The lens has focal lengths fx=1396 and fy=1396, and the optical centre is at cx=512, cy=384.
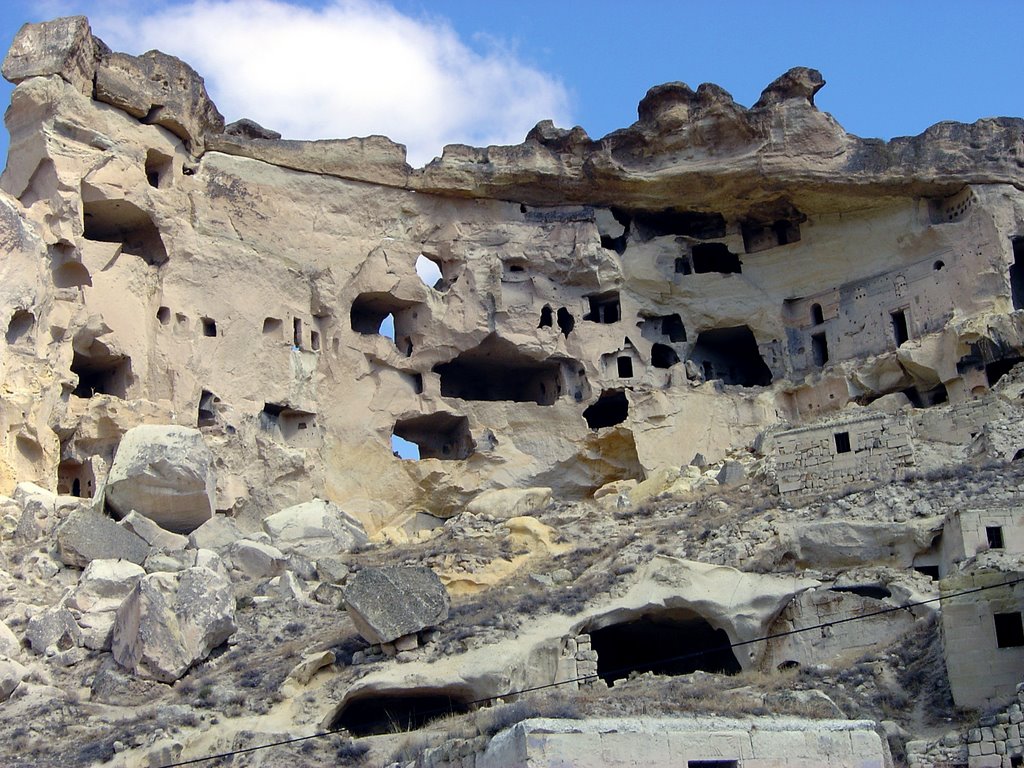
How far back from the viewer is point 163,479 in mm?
28250

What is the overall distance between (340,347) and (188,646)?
15353 millimetres

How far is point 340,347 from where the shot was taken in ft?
119

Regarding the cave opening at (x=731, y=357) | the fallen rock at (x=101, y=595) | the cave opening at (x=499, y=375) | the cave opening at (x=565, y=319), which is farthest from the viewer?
the cave opening at (x=731, y=357)

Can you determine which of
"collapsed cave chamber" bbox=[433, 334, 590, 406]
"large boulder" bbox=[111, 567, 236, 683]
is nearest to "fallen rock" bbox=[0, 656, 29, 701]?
"large boulder" bbox=[111, 567, 236, 683]

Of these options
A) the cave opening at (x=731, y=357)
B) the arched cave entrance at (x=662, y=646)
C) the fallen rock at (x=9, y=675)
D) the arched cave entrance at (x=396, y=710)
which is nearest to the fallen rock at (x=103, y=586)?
the fallen rock at (x=9, y=675)

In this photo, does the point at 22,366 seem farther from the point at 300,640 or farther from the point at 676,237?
the point at 676,237

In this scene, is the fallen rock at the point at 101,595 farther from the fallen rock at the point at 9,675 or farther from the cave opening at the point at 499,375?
the cave opening at the point at 499,375

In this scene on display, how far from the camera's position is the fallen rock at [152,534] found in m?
26.7

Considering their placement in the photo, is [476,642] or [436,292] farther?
[436,292]

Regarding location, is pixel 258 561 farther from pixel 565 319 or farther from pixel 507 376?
pixel 507 376

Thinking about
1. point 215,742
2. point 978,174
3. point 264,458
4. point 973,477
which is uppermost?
point 978,174

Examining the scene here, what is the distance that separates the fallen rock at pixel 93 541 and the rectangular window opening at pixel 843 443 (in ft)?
42.9

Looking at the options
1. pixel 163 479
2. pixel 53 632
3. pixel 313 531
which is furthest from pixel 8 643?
pixel 313 531

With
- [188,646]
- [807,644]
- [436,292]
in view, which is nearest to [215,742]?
[188,646]
